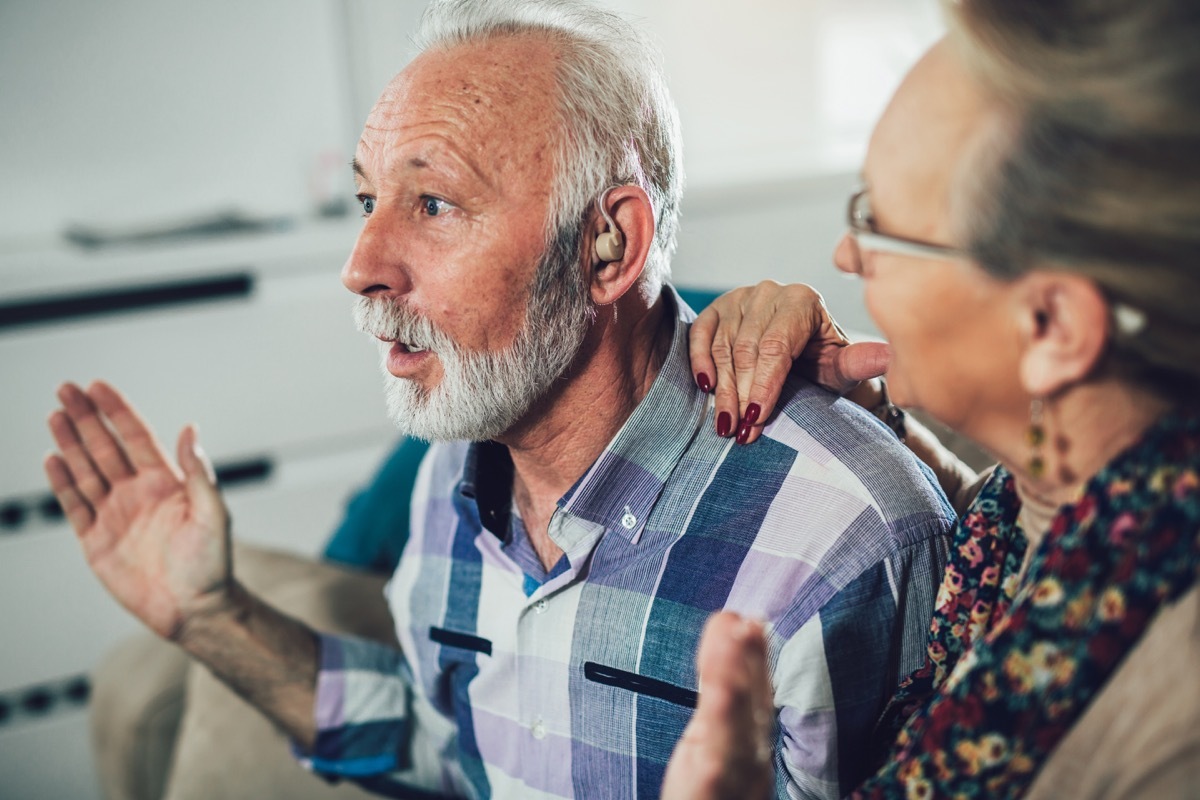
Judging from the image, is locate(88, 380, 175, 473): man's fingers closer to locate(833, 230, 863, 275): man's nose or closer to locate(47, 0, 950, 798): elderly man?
locate(47, 0, 950, 798): elderly man

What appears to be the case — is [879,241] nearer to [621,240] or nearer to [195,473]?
[621,240]

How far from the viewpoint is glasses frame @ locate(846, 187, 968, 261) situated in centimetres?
66

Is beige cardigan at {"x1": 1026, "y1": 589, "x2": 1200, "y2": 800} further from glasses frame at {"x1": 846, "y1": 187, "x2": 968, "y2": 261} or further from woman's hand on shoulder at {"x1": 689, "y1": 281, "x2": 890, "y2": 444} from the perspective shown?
woman's hand on shoulder at {"x1": 689, "y1": 281, "x2": 890, "y2": 444}

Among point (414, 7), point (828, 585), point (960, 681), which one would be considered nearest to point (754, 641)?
point (960, 681)

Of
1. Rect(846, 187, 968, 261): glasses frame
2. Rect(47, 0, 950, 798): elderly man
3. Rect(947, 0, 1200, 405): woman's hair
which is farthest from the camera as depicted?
Rect(47, 0, 950, 798): elderly man

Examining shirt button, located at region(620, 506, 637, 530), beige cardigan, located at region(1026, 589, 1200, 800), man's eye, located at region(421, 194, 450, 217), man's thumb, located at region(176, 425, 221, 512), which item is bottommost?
man's thumb, located at region(176, 425, 221, 512)

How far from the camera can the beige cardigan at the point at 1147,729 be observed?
1.90 feet

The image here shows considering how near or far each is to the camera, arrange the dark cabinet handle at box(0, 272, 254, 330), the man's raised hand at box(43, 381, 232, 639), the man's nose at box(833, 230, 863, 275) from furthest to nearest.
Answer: the dark cabinet handle at box(0, 272, 254, 330) → the man's raised hand at box(43, 381, 232, 639) → the man's nose at box(833, 230, 863, 275)

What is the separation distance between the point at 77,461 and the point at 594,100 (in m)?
0.76

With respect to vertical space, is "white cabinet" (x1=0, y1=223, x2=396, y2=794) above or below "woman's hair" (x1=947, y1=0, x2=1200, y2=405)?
below

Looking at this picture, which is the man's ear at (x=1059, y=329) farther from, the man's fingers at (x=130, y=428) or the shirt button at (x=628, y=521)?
the man's fingers at (x=130, y=428)

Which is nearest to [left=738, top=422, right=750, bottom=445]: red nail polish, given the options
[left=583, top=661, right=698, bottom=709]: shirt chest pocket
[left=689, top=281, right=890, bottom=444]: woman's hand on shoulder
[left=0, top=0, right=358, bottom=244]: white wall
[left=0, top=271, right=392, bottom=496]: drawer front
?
[left=689, top=281, right=890, bottom=444]: woman's hand on shoulder

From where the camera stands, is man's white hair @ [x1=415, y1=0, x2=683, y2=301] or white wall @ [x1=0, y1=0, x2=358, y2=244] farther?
white wall @ [x1=0, y1=0, x2=358, y2=244]

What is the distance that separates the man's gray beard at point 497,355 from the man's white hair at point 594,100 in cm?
5
